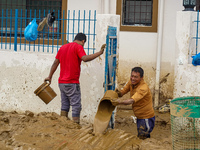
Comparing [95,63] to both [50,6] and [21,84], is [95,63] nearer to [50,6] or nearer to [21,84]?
[21,84]

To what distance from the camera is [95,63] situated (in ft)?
25.0

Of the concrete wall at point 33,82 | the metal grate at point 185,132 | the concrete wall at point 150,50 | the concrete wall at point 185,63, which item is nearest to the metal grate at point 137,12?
the concrete wall at point 150,50

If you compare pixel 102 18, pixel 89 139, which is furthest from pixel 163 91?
pixel 89 139

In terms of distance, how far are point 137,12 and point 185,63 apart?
3062 millimetres

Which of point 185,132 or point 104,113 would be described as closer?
point 185,132

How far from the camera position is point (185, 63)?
25.3 ft

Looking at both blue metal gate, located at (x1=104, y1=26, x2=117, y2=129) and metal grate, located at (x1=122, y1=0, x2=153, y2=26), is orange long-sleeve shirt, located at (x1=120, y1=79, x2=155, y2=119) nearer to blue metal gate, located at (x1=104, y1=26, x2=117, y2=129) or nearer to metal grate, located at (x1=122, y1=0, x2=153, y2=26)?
blue metal gate, located at (x1=104, y1=26, x2=117, y2=129)

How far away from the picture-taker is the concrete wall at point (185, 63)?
7.64 m

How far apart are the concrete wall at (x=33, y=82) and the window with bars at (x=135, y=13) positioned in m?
2.51

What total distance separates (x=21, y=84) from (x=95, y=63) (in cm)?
174

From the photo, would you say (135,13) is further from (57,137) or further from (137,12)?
(57,137)

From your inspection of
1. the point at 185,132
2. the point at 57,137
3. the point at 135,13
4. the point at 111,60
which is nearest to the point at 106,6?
the point at 135,13

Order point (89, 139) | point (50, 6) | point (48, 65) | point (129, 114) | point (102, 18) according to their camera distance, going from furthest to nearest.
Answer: point (50, 6), point (129, 114), point (48, 65), point (102, 18), point (89, 139)

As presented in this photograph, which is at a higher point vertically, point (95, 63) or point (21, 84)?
point (95, 63)
